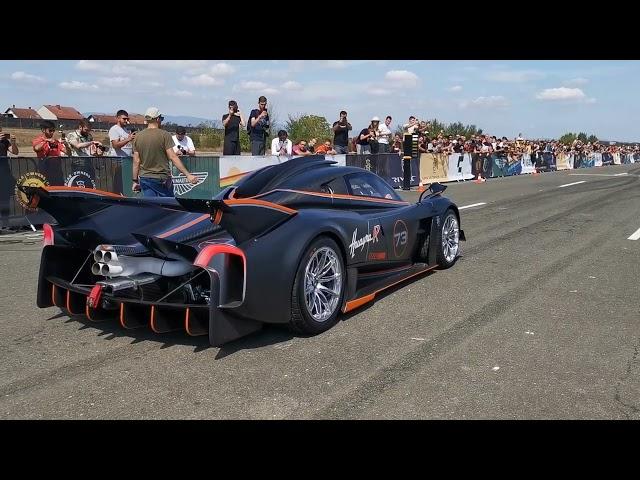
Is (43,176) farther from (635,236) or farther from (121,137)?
(635,236)

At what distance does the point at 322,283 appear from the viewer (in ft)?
14.6

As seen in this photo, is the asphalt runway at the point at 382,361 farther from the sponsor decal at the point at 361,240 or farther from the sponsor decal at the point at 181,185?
the sponsor decal at the point at 181,185

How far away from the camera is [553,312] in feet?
16.5

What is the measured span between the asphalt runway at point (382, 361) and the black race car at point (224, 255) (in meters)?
0.23

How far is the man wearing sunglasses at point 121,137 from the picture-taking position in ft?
35.9

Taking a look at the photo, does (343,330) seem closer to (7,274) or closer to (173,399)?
(173,399)

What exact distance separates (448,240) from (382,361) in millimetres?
3093

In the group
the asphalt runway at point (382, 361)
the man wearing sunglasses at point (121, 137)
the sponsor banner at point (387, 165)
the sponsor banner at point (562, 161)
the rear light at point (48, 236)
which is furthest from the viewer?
the sponsor banner at point (562, 161)

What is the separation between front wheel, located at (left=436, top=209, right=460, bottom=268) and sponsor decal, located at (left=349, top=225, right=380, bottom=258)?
4.47 feet

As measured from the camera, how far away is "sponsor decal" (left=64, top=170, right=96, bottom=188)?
10055mm

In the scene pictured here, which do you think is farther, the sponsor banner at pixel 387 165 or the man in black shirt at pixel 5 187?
the sponsor banner at pixel 387 165

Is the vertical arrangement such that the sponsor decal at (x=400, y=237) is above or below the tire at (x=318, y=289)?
above

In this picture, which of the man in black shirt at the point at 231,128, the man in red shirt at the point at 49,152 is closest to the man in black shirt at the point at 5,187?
the man in red shirt at the point at 49,152
